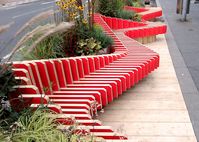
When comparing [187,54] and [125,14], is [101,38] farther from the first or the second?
[125,14]

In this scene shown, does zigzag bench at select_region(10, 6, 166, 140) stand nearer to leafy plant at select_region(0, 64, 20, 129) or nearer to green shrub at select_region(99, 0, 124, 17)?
leafy plant at select_region(0, 64, 20, 129)

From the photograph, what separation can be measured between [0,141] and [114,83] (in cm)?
288

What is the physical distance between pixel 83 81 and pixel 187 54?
4.85m

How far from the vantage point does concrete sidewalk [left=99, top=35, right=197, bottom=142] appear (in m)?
5.00

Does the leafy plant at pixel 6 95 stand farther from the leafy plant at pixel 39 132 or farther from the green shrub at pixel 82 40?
the green shrub at pixel 82 40

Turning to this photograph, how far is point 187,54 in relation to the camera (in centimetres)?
973

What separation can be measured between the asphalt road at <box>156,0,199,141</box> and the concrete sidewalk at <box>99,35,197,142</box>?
0.14 m

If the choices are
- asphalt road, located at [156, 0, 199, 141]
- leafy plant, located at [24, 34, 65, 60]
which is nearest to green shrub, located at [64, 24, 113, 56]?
leafy plant, located at [24, 34, 65, 60]

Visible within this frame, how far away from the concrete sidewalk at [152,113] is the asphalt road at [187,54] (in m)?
0.14

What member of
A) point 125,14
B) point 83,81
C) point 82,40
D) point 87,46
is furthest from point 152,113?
point 125,14

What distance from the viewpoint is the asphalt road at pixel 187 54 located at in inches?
244

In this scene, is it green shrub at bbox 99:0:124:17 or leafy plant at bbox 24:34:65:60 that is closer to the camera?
leafy plant at bbox 24:34:65:60

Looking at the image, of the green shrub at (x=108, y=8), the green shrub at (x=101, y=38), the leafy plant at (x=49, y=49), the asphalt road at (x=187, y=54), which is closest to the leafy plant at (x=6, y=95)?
the leafy plant at (x=49, y=49)

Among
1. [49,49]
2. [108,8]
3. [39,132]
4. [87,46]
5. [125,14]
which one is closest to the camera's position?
[39,132]
